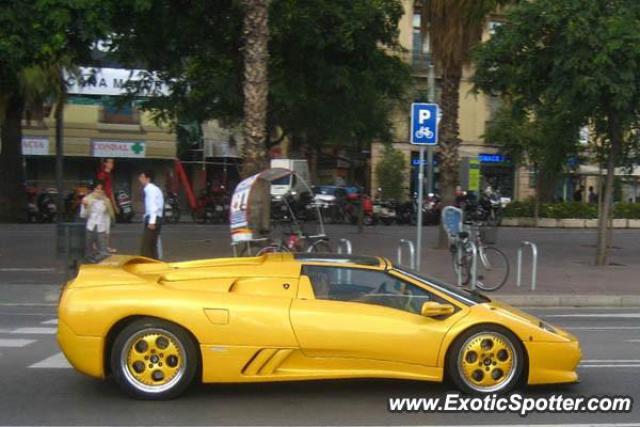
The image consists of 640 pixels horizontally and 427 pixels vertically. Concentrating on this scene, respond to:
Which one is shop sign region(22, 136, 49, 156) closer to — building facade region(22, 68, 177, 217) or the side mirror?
building facade region(22, 68, 177, 217)

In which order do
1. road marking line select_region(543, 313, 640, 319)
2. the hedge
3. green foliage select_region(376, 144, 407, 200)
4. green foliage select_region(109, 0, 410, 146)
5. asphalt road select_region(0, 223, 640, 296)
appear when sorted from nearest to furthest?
road marking line select_region(543, 313, 640, 319), asphalt road select_region(0, 223, 640, 296), green foliage select_region(109, 0, 410, 146), the hedge, green foliage select_region(376, 144, 407, 200)

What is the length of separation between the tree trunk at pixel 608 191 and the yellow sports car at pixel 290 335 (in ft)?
38.7

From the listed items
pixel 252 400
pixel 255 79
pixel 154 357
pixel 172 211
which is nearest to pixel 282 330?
pixel 252 400

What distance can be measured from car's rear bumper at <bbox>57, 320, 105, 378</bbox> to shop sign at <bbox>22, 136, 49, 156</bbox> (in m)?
33.3

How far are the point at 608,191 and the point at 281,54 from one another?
8601mm

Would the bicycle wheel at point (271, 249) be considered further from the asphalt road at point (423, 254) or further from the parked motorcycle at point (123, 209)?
the parked motorcycle at point (123, 209)

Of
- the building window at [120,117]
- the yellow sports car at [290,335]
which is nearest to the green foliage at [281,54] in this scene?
the yellow sports car at [290,335]

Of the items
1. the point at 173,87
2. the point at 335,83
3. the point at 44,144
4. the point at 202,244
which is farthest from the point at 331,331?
the point at 44,144

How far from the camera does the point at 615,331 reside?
10203 millimetres

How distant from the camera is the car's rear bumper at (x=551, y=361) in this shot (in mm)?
6336

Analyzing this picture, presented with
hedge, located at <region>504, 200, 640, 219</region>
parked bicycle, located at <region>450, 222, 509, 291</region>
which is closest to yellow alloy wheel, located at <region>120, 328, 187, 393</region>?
parked bicycle, located at <region>450, 222, 509, 291</region>

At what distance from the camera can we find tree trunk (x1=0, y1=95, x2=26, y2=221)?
92.7 feet

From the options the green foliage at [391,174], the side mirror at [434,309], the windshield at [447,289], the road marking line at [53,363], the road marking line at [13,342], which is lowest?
the road marking line at [13,342]

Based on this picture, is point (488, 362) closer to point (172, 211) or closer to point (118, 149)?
point (172, 211)
